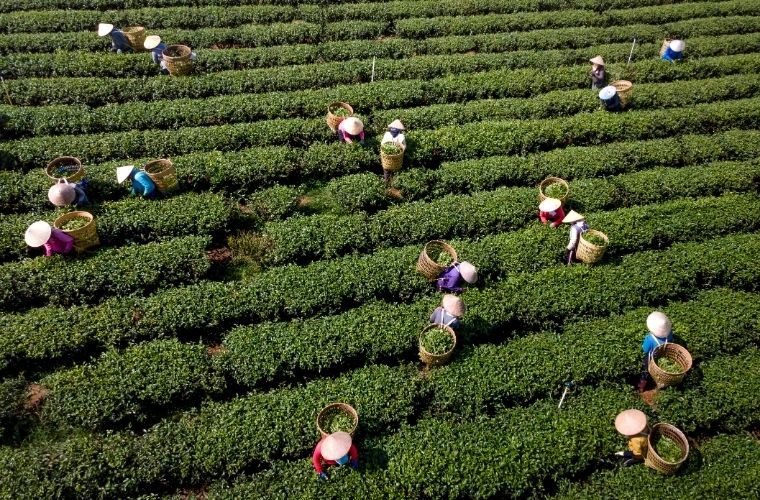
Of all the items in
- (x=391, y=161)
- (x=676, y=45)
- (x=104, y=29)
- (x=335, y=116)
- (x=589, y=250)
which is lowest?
(x=589, y=250)

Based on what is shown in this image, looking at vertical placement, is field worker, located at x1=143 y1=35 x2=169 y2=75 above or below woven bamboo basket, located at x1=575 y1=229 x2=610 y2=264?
above

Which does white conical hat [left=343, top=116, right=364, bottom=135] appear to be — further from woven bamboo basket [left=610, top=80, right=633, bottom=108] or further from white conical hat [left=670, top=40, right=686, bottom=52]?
white conical hat [left=670, top=40, right=686, bottom=52]

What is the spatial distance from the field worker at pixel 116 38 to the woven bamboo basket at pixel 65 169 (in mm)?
5932

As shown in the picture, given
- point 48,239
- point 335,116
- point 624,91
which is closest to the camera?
→ point 48,239

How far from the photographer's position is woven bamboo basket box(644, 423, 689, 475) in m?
10.8

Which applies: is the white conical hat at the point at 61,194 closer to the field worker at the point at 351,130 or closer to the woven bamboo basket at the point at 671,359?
the field worker at the point at 351,130

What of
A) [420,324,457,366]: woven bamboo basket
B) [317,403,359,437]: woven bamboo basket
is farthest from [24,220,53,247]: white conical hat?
[420,324,457,366]: woven bamboo basket

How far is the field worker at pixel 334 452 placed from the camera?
400 inches

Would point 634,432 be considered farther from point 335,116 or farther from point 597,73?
point 597,73

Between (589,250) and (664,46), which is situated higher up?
(664,46)

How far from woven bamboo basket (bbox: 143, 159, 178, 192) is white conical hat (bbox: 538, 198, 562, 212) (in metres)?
9.14

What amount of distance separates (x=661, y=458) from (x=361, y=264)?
707cm

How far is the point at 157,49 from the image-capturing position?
19453 millimetres

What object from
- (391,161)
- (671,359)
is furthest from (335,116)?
(671,359)
